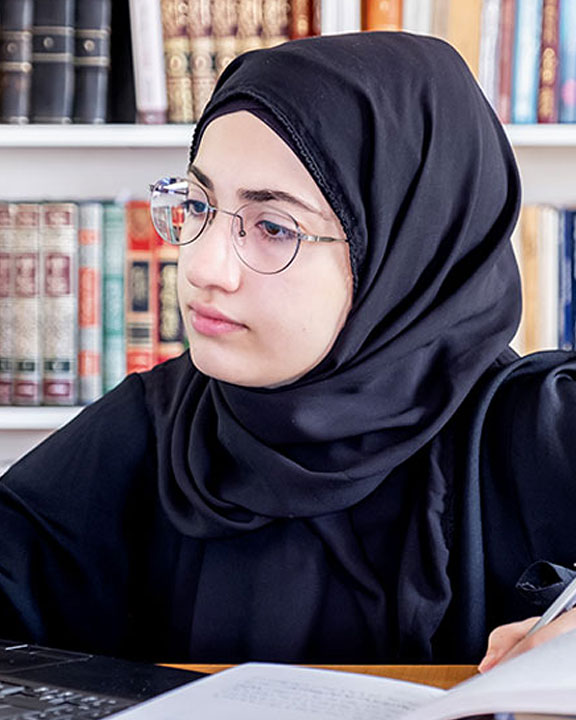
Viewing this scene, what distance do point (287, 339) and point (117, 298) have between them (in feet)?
2.83

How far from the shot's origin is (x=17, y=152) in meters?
2.09

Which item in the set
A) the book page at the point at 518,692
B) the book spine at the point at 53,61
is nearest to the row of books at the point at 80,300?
the book spine at the point at 53,61

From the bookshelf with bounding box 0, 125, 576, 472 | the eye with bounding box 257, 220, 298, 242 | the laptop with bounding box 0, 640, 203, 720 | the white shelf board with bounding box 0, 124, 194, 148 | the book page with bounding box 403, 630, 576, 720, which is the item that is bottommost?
A: the laptop with bounding box 0, 640, 203, 720

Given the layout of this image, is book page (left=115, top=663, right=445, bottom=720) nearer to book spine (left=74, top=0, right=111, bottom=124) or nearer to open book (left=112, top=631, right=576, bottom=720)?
open book (left=112, top=631, right=576, bottom=720)

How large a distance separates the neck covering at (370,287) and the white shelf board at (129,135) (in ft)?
2.10

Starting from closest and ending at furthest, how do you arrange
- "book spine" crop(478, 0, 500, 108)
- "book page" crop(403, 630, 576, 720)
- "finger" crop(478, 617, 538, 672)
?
"book page" crop(403, 630, 576, 720), "finger" crop(478, 617, 538, 672), "book spine" crop(478, 0, 500, 108)

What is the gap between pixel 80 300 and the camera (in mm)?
1876

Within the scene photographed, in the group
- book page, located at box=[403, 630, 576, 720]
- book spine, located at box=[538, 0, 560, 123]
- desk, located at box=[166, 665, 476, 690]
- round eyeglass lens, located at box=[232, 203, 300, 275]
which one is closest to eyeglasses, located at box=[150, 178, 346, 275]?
round eyeglass lens, located at box=[232, 203, 300, 275]

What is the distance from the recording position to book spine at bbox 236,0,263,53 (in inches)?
71.0

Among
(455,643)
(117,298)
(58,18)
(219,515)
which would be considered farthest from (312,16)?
(455,643)

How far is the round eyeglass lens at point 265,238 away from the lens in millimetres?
1054

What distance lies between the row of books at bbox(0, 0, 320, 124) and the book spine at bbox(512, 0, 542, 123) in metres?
0.32

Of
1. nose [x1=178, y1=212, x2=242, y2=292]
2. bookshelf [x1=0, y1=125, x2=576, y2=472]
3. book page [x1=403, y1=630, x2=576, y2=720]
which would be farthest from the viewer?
bookshelf [x1=0, y1=125, x2=576, y2=472]

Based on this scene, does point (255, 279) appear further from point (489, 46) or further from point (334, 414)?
point (489, 46)
